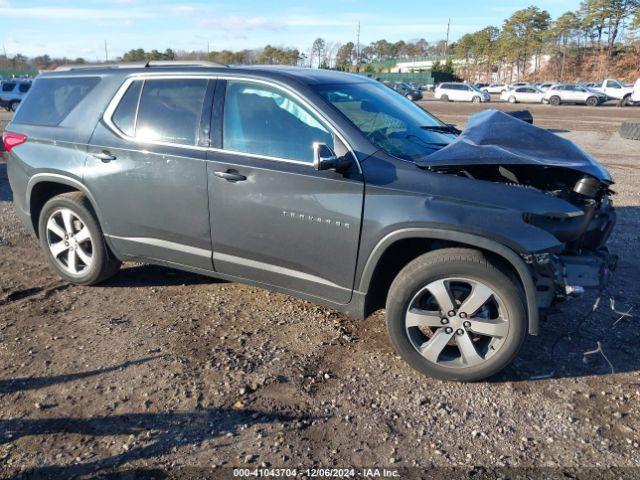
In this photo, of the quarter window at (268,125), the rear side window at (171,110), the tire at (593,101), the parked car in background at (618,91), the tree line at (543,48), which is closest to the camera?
the quarter window at (268,125)

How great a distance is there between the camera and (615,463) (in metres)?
2.76

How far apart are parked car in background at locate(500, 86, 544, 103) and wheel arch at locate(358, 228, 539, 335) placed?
4346 centimetres

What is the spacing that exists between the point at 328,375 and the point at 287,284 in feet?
2.30

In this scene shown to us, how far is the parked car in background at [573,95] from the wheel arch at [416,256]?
137ft

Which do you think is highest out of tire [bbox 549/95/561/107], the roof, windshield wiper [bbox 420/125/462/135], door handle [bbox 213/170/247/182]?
the roof

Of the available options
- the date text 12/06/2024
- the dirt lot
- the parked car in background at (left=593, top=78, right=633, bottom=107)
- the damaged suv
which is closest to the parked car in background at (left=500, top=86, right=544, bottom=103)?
the parked car in background at (left=593, top=78, right=633, bottom=107)

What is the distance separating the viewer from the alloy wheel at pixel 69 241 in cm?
475

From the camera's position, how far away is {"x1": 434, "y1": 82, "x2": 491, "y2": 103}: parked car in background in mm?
44562

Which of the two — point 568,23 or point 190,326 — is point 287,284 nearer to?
point 190,326

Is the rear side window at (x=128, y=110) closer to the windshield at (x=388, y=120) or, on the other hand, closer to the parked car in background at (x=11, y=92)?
the windshield at (x=388, y=120)

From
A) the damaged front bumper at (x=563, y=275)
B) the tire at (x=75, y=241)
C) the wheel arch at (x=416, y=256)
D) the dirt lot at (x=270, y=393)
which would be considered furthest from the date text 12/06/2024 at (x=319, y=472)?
the tire at (x=75, y=241)

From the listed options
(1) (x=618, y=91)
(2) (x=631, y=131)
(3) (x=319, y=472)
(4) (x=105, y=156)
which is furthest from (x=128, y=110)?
(1) (x=618, y=91)

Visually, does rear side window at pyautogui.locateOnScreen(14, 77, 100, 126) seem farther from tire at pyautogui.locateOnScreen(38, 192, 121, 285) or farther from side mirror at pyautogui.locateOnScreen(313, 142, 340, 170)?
side mirror at pyautogui.locateOnScreen(313, 142, 340, 170)

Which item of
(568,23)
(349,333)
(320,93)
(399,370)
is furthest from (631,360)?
(568,23)
